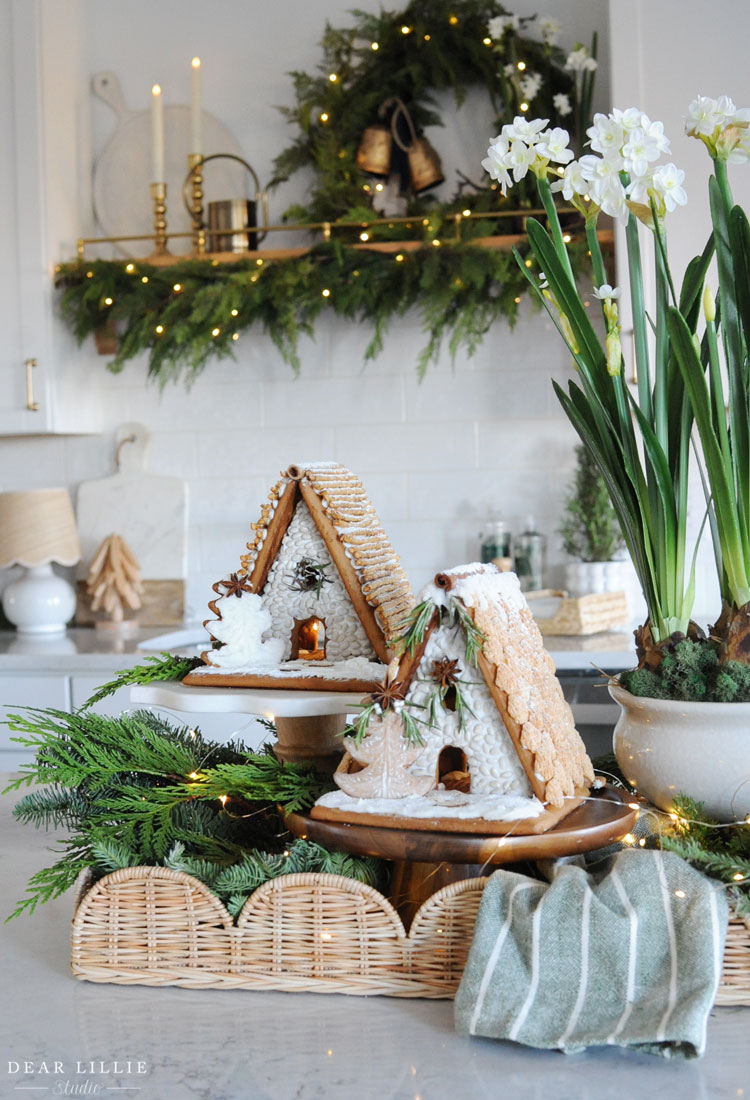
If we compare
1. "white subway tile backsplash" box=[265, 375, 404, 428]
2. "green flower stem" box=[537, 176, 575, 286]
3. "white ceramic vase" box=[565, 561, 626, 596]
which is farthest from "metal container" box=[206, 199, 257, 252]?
"green flower stem" box=[537, 176, 575, 286]

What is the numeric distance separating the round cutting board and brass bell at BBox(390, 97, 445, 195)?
1.57 feet

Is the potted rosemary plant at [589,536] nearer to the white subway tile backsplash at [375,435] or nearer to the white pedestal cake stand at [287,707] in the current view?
the white subway tile backsplash at [375,435]

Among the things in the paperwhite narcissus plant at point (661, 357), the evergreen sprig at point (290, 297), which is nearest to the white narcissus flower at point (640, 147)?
the paperwhite narcissus plant at point (661, 357)

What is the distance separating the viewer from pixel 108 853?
35.4 inches

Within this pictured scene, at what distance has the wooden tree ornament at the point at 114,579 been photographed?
294 centimetres

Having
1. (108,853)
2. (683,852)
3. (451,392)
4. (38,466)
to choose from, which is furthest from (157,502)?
(683,852)

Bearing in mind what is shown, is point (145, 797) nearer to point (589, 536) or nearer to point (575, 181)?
point (575, 181)

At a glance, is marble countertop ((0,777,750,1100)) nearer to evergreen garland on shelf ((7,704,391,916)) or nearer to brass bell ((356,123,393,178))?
evergreen garland on shelf ((7,704,391,916))

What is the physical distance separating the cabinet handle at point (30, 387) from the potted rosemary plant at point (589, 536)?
1298 millimetres

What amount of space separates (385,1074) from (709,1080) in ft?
0.63

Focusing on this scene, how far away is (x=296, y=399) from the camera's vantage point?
2.97m

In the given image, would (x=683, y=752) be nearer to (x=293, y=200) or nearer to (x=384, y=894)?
(x=384, y=894)

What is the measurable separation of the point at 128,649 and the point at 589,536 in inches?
43.7

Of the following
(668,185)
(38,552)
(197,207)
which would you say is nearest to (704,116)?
(668,185)
